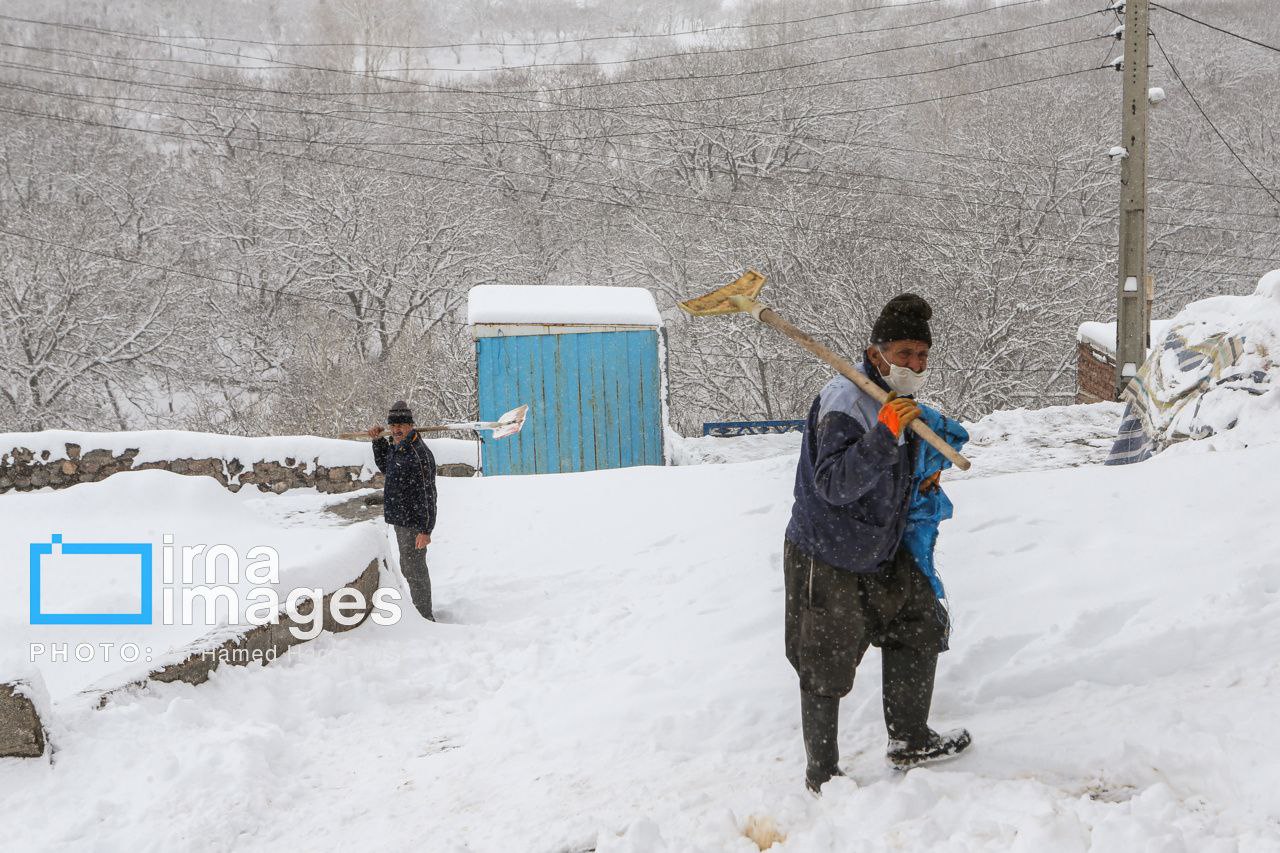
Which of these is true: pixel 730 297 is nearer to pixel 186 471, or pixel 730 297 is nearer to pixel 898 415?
pixel 898 415

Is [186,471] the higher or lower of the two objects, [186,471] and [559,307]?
the lower

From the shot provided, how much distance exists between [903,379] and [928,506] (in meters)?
0.39

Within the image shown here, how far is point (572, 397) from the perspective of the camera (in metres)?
11.1

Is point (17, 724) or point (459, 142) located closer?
point (17, 724)

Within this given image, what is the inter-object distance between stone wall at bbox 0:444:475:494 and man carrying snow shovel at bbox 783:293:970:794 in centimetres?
902

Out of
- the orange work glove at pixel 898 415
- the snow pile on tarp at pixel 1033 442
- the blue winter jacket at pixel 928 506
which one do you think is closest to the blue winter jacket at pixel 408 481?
the blue winter jacket at pixel 928 506

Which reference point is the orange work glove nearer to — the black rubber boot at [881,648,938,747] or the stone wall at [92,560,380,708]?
the black rubber boot at [881,648,938,747]

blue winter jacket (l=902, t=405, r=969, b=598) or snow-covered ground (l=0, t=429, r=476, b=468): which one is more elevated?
blue winter jacket (l=902, t=405, r=969, b=598)

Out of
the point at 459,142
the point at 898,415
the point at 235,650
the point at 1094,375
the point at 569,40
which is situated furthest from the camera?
the point at 569,40

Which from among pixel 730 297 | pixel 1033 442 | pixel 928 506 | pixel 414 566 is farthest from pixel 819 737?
pixel 1033 442

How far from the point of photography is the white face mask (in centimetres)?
227

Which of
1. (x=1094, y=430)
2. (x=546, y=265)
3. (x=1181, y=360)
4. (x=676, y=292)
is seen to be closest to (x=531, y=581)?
(x=1181, y=360)

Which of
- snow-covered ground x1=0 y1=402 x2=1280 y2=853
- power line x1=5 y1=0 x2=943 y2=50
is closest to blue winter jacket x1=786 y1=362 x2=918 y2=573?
snow-covered ground x1=0 y1=402 x2=1280 y2=853

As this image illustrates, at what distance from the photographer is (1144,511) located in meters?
4.22
